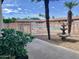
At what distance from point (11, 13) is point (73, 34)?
11.2 metres

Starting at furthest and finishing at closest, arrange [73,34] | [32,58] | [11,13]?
1. [11,13]
2. [73,34]
3. [32,58]

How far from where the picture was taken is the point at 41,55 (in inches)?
338

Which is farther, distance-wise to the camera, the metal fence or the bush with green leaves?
the metal fence

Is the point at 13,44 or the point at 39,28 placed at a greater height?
the point at 13,44

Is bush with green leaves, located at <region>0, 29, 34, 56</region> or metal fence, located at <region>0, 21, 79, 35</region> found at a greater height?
bush with green leaves, located at <region>0, 29, 34, 56</region>

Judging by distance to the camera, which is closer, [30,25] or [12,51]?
[12,51]

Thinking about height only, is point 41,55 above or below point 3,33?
below

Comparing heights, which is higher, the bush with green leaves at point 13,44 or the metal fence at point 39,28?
the bush with green leaves at point 13,44

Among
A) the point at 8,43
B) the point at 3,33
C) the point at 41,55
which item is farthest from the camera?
the point at 41,55

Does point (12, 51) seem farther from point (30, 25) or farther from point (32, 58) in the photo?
point (30, 25)

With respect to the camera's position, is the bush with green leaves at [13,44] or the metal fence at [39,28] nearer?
the bush with green leaves at [13,44]

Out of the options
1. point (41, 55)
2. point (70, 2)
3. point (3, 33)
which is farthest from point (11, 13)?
point (3, 33)

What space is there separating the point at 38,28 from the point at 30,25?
2.16 ft

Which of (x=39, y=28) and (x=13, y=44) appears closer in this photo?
(x=13, y=44)
